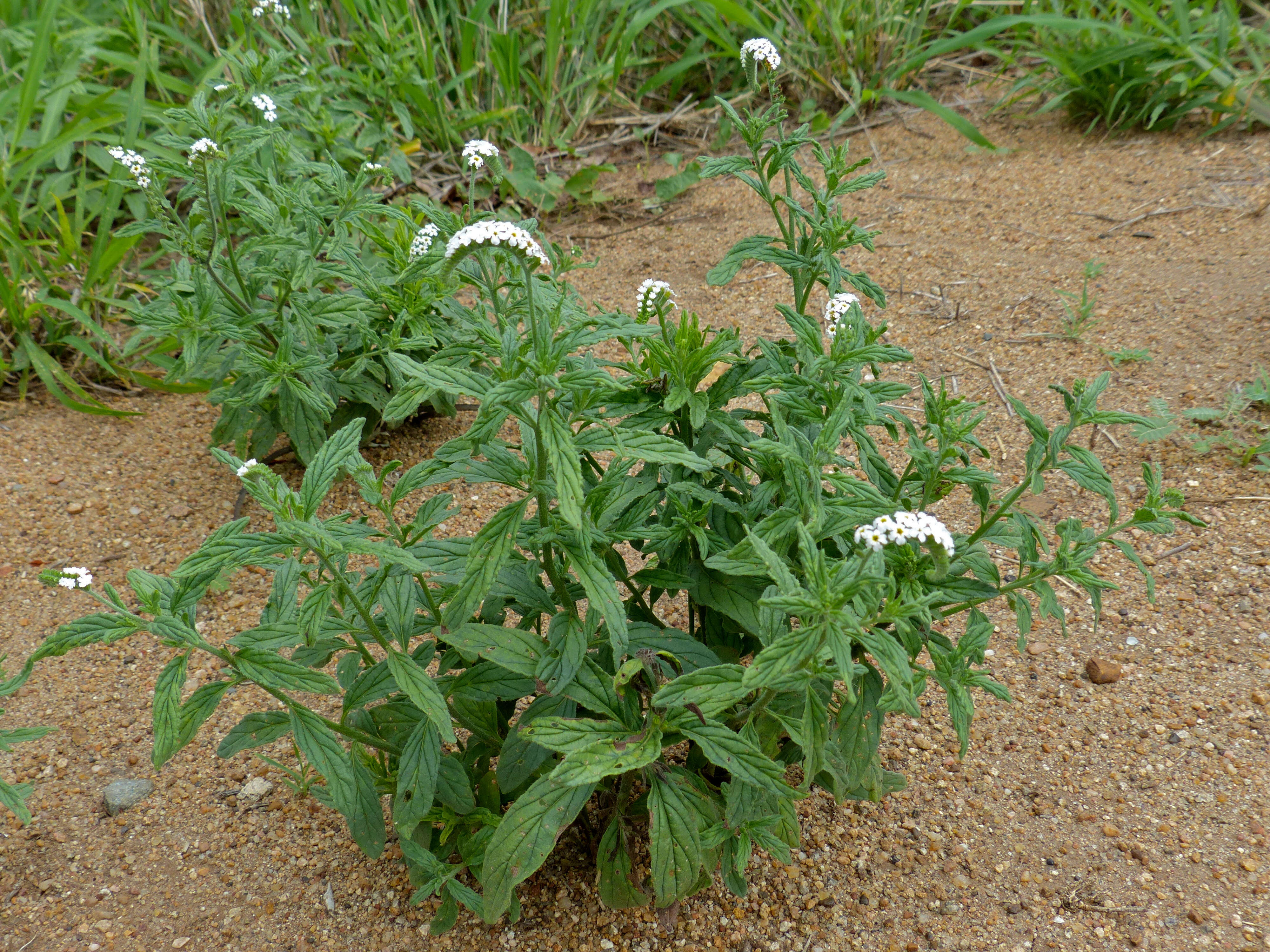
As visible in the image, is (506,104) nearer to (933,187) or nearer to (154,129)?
(154,129)

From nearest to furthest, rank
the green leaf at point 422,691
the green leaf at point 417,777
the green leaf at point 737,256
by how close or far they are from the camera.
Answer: the green leaf at point 422,691 < the green leaf at point 417,777 < the green leaf at point 737,256

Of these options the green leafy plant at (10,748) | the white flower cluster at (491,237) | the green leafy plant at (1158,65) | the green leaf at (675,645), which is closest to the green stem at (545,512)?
the green leaf at (675,645)

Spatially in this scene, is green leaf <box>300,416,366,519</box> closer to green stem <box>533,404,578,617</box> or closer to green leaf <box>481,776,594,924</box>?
green stem <box>533,404,578,617</box>

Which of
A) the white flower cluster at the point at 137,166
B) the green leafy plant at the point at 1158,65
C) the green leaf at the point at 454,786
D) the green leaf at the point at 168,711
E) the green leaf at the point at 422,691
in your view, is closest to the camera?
the green leaf at the point at 168,711

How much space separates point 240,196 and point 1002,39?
4.09m

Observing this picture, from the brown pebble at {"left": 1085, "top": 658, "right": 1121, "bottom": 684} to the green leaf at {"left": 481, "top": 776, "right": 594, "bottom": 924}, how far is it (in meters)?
1.54

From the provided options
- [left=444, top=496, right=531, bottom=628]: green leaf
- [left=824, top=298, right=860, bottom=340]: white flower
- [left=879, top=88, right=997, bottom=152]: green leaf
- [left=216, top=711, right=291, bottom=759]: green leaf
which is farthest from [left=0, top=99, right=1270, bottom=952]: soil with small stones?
[left=824, top=298, right=860, bottom=340]: white flower

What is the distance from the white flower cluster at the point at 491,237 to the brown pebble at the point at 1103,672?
1.90 meters

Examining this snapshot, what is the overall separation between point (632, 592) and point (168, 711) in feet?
2.86

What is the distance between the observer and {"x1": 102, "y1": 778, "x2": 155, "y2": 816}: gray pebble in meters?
2.37

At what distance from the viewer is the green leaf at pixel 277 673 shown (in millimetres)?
1599

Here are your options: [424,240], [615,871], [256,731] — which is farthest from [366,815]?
[424,240]

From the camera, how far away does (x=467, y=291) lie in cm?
430

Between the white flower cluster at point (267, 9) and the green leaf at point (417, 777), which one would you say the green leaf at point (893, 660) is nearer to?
the green leaf at point (417, 777)
